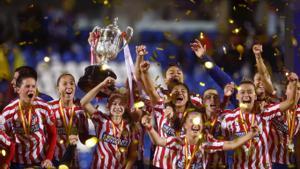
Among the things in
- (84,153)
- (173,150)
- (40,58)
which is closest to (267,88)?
(173,150)

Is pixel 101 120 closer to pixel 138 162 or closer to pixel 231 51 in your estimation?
pixel 138 162

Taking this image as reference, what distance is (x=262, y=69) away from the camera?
18.7 ft

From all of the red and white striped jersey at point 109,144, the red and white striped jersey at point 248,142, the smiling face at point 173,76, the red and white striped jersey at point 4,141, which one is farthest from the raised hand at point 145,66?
the red and white striped jersey at point 4,141

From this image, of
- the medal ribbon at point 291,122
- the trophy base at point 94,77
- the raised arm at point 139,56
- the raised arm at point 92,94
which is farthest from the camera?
the medal ribbon at point 291,122

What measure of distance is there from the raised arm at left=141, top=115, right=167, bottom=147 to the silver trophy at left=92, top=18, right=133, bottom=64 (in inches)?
29.0

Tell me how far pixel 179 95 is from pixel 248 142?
53 cm

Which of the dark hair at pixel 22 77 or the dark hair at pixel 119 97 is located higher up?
the dark hair at pixel 22 77

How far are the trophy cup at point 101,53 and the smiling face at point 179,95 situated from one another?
424mm

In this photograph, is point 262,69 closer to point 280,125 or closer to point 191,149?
point 280,125

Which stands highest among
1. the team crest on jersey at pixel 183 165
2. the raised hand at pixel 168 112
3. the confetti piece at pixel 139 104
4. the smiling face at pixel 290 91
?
the smiling face at pixel 290 91

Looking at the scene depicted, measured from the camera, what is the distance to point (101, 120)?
5.36 metres

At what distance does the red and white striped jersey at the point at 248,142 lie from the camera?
5461 mm

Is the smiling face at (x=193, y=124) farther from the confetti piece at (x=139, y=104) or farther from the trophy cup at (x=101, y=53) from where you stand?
the trophy cup at (x=101, y=53)

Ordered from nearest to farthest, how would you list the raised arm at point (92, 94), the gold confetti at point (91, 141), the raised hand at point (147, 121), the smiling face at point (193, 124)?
the raised hand at point (147, 121), the smiling face at point (193, 124), the raised arm at point (92, 94), the gold confetti at point (91, 141)
